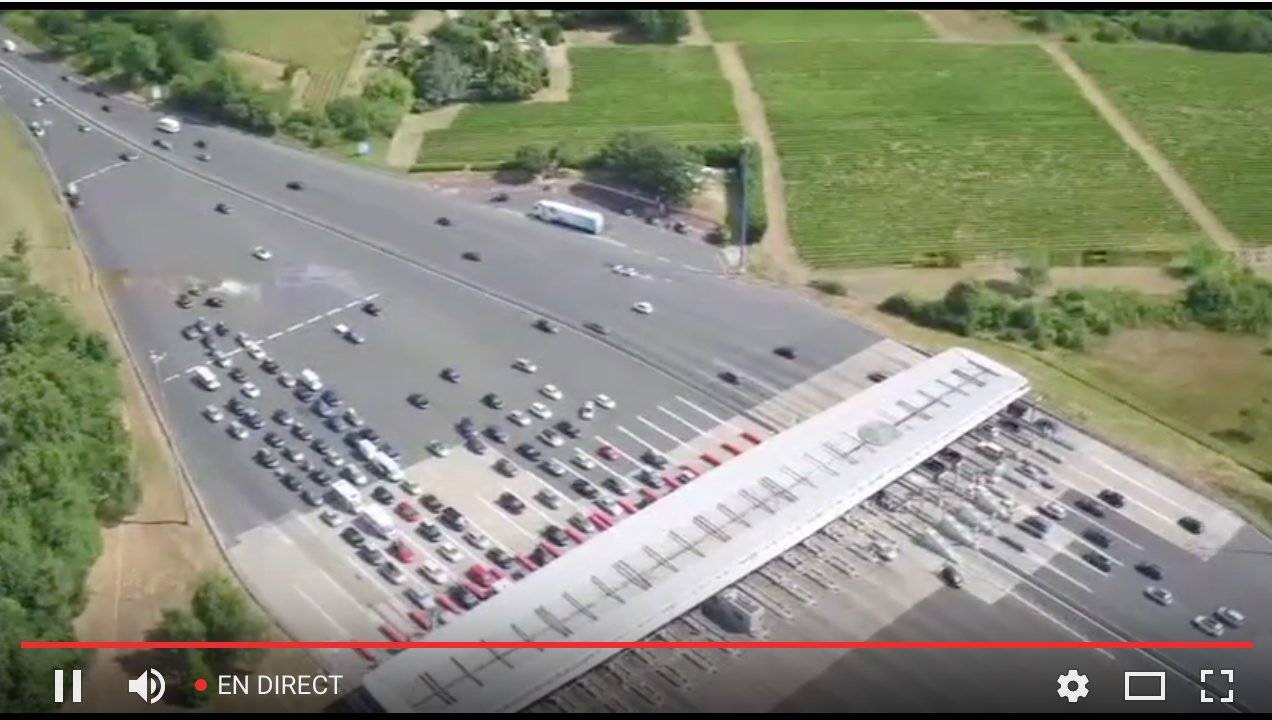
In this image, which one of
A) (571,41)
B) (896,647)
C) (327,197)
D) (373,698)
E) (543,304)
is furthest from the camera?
(571,41)

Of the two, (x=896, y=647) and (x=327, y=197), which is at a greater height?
(x=327, y=197)

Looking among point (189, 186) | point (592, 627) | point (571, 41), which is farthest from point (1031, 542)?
point (571, 41)

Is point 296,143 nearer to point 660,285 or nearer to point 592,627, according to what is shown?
point 660,285

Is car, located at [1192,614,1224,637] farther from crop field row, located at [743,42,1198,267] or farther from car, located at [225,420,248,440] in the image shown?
car, located at [225,420,248,440]

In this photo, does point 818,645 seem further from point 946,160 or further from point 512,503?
point 946,160

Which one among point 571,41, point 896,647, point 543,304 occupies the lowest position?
point 896,647
